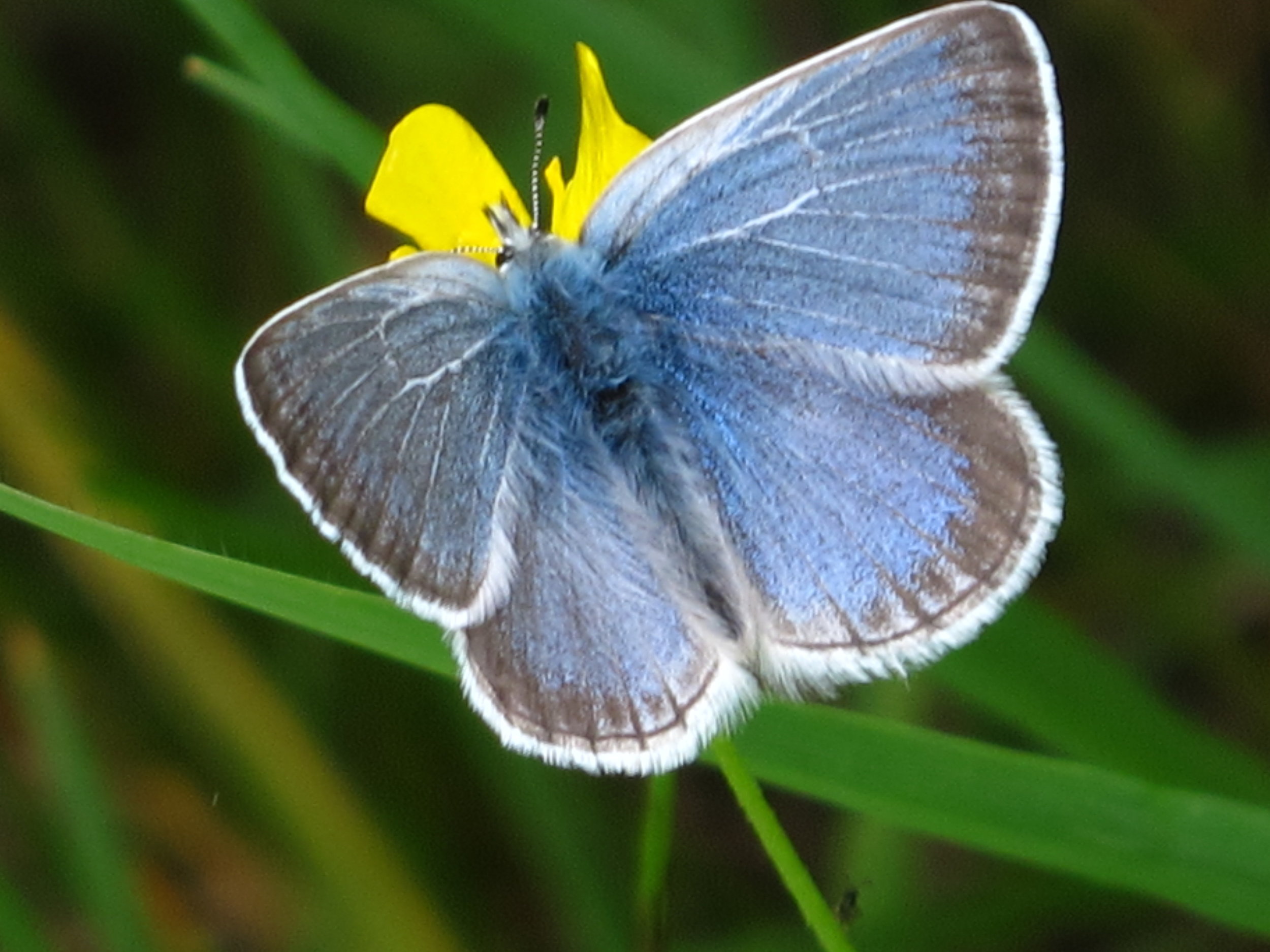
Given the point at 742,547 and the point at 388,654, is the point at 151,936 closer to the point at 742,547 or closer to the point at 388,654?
the point at 388,654

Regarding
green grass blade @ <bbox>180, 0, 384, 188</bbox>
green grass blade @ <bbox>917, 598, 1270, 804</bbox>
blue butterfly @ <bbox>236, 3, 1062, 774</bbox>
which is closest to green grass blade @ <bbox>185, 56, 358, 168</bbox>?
green grass blade @ <bbox>180, 0, 384, 188</bbox>

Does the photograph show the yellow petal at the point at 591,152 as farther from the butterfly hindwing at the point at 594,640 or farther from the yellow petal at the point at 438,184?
the butterfly hindwing at the point at 594,640

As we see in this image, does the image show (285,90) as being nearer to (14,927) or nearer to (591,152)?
(591,152)

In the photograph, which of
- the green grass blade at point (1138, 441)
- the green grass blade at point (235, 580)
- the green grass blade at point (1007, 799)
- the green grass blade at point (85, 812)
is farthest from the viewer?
the green grass blade at point (1138, 441)

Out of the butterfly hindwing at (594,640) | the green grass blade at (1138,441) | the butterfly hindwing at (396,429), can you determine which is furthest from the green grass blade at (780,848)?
the green grass blade at (1138,441)

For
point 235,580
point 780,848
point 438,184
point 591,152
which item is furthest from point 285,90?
point 780,848

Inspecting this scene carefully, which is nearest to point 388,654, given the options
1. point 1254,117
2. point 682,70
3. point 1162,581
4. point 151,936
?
point 151,936

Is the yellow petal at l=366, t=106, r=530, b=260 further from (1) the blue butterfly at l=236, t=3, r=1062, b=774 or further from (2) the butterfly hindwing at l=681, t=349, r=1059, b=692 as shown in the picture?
(2) the butterfly hindwing at l=681, t=349, r=1059, b=692
